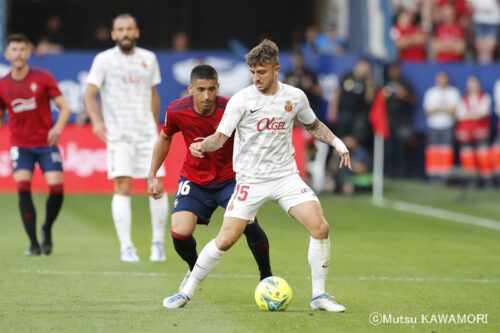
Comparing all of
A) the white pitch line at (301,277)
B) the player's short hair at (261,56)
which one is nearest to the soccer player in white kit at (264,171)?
the player's short hair at (261,56)

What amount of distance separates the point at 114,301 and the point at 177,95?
14227 mm

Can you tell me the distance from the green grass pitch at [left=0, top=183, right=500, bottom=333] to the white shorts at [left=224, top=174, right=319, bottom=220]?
2.67 ft

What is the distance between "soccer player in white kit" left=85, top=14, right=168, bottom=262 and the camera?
13.9 m

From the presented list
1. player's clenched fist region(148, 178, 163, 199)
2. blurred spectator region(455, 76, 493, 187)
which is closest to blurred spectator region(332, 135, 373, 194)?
blurred spectator region(455, 76, 493, 187)

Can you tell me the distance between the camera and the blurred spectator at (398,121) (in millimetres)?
25203

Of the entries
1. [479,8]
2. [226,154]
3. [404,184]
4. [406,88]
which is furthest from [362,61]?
[226,154]

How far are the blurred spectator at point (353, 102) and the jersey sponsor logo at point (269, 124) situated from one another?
13985 mm

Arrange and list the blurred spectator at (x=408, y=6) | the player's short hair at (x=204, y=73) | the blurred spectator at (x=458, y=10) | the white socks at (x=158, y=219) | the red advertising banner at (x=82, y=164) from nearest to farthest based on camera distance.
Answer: the player's short hair at (x=204, y=73) < the white socks at (x=158, y=219) < the red advertising banner at (x=82, y=164) < the blurred spectator at (x=458, y=10) < the blurred spectator at (x=408, y=6)

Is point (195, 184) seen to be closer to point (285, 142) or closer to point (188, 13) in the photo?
point (285, 142)

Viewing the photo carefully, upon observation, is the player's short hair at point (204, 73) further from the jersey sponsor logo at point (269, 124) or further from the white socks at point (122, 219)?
the white socks at point (122, 219)

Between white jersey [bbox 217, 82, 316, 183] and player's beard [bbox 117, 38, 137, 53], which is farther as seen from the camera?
player's beard [bbox 117, 38, 137, 53]

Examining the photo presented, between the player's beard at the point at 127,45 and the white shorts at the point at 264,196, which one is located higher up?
the player's beard at the point at 127,45

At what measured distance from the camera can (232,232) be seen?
10148 mm

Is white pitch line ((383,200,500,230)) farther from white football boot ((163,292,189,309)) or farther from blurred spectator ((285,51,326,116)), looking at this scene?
white football boot ((163,292,189,309))
